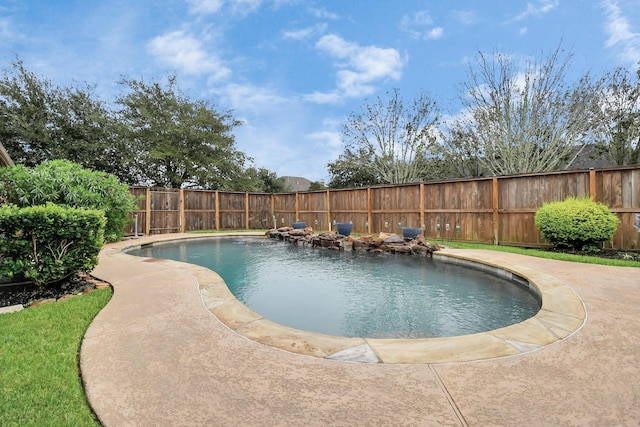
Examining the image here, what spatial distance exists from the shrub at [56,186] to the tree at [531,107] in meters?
15.3

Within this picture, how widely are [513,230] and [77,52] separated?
52.0 feet

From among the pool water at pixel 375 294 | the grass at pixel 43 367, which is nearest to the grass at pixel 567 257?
the pool water at pixel 375 294

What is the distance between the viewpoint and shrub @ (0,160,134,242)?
16.8 ft

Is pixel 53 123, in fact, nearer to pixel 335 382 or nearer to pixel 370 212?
pixel 370 212

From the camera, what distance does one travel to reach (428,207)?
1007 cm

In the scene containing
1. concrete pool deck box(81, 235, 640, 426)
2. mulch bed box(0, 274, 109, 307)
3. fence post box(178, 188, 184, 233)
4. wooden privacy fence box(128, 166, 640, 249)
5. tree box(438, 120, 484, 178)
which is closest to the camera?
concrete pool deck box(81, 235, 640, 426)

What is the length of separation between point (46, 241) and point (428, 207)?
30.9 ft

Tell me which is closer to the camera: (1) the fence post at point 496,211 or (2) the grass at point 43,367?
(2) the grass at point 43,367

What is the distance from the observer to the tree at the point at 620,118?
1402 centimetres

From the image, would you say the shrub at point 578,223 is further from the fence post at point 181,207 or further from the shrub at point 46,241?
the fence post at point 181,207

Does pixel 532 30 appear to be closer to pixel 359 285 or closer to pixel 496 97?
pixel 496 97

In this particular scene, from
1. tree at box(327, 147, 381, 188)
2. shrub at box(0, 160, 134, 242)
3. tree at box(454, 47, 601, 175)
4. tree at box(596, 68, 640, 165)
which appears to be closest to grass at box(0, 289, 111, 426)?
shrub at box(0, 160, 134, 242)

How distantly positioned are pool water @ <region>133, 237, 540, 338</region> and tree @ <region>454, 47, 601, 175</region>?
414 inches

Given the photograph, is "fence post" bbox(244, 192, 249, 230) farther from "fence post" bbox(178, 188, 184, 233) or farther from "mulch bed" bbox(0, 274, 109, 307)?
"mulch bed" bbox(0, 274, 109, 307)
